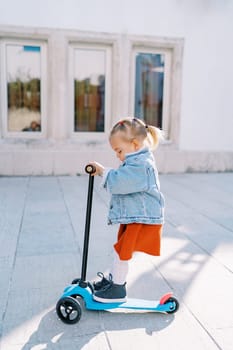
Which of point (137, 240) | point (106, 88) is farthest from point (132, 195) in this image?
point (106, 88)

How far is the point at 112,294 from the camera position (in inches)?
85.1

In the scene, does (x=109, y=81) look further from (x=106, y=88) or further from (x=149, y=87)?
(x=149, y=87)

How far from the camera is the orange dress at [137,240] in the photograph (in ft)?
6.80

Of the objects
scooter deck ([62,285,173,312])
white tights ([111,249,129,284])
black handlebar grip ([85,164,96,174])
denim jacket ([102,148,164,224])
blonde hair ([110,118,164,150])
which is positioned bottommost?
scooter deck ([62,285,173,312])

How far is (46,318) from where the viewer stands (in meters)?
2.10

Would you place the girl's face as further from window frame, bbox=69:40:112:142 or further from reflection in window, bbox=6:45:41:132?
reflection in window, bbox=6:45:41:132

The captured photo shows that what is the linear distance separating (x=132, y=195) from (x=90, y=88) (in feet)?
19.1

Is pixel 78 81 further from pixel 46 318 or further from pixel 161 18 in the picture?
pixel 46 318

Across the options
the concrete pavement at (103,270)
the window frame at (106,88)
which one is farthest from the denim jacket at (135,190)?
the window frame at (106,88)

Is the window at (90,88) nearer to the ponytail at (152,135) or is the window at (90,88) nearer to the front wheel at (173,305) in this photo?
the ponytail at (152,135)

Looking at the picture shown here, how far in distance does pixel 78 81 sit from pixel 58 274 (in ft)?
17.9

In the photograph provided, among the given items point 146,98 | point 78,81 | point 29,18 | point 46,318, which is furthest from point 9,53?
point 46,318

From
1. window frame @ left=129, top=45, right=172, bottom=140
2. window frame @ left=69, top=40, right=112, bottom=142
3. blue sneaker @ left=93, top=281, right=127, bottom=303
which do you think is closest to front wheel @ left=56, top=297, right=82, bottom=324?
blue sneaker @ left=93, top=281, right=127, bottom=303

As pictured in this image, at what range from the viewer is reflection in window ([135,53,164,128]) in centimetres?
761
